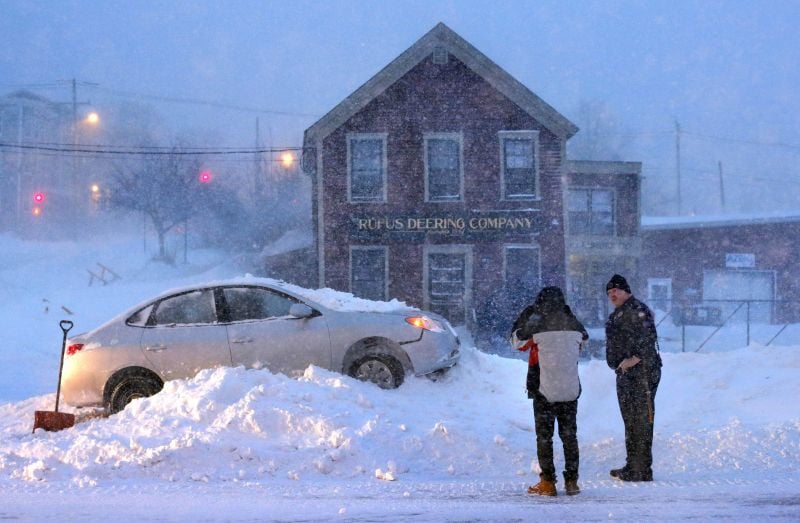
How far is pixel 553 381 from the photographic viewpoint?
20.7 ft

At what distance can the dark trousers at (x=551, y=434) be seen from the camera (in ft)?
20.6

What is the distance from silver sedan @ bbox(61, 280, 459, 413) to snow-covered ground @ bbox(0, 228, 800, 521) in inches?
19.3

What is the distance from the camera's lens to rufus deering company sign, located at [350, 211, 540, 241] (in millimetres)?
24438

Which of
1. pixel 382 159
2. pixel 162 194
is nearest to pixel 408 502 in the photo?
pixel 382 159

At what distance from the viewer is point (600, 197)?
2852 cm

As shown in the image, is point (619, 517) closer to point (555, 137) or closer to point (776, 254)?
point (555, 137)

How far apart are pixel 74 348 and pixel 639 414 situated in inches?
265

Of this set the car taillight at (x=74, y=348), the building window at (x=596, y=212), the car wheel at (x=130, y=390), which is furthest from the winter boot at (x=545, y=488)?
the building window at (x=596, y=212)

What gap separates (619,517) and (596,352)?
16.5 meters

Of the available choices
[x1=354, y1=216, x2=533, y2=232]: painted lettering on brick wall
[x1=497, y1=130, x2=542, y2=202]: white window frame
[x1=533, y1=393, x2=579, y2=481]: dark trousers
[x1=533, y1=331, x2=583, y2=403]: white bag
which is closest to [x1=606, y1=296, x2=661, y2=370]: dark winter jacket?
[x1=533, y1=331, x2=583, y2=403]: white bag

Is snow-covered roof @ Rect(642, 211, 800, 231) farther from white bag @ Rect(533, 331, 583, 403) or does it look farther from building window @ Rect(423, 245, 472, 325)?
white bag @ Rect(533, 331, 583, 403)

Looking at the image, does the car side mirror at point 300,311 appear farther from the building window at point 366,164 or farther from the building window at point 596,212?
the building window at point 596,212

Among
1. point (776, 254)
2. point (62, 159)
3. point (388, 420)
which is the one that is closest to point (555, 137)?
point (776, 254)

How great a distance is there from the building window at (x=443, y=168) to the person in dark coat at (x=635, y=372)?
58.9ft
